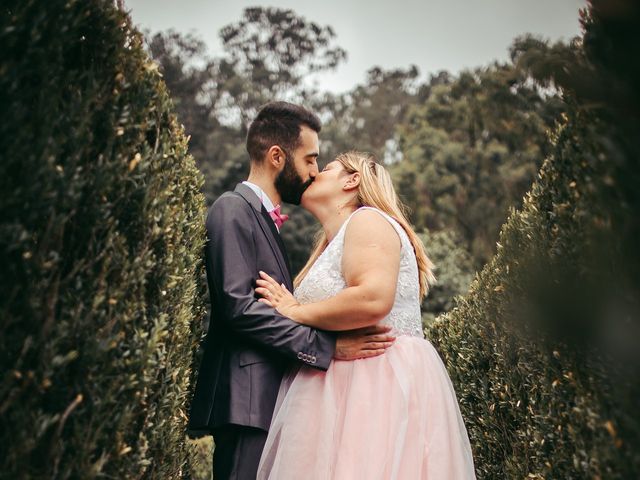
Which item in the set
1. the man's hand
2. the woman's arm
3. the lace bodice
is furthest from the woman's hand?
the man's hand

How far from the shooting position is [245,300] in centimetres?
326

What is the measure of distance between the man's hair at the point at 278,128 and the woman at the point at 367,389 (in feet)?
2.85

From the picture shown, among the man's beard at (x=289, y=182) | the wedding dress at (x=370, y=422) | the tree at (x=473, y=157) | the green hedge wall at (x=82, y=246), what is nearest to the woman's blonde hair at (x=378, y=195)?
the man's beard at (x=289, y=182)

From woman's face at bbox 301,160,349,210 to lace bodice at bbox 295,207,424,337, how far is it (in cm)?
46

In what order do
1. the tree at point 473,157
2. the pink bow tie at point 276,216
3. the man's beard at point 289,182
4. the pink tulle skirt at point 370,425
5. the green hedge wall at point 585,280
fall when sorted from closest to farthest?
the green hedge wall at point 585,280, the pink tulle skirt at point 370,425, the pink bow tie at point 276,216, the man's beard at point 289,182, the tree at point 473,157

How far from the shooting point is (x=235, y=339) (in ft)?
11.0

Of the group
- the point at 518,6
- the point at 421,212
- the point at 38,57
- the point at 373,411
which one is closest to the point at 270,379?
the point at 373,411

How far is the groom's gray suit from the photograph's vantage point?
320cm

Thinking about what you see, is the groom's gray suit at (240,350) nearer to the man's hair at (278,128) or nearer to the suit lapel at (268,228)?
the suit lapel at (268,228)

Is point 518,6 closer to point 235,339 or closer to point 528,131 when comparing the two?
point 528,131

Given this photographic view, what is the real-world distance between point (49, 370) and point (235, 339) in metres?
1.49

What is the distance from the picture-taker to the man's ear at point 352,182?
3.97 metres

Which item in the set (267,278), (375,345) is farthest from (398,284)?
(267,278)

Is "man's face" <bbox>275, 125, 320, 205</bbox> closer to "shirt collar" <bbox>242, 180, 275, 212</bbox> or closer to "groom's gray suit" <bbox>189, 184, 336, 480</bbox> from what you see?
"shirt collar" <bbox>242, 180, 275, 212</bbox>
